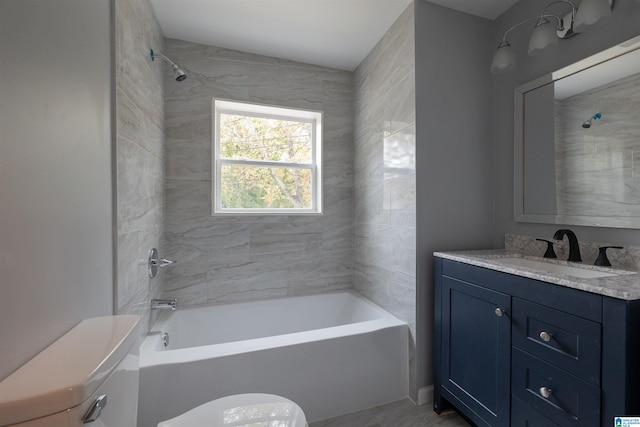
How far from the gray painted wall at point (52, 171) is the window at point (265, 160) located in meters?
1.18

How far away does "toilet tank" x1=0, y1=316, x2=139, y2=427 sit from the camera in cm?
56

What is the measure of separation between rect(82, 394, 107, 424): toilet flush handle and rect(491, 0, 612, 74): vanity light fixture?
2.21 meters

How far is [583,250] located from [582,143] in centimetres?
56

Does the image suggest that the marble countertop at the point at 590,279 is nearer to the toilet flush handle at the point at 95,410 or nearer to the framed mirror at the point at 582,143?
the framed mirror at the point at 582,143

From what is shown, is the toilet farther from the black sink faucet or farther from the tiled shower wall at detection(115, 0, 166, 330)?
the black sink faucet

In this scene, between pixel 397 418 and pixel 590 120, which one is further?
pixel 397 418

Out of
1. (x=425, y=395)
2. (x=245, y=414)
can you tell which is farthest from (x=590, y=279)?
(x=245, y=414)

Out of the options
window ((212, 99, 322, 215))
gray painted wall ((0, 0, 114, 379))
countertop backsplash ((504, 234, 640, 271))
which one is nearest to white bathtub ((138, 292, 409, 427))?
gray painted wall ((0, 0, 114, 379))

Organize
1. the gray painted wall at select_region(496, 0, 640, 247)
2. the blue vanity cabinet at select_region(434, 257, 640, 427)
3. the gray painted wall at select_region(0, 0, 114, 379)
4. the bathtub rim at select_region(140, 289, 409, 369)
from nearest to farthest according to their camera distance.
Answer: the gray painted wall at select_region(0, 0, 114, 379)
the blue vanity cabinet at select_region(434, 257, 640, 427)
the gray painted wall at select_region(496, 0, 640, 247)
the bathtub rim at select_region(140, 289, 409, 369)

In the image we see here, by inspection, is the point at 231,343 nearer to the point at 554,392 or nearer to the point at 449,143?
the point at 554,392

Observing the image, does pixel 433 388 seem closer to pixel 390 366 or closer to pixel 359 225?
pixel 390 366

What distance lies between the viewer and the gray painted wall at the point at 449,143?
5.80ft

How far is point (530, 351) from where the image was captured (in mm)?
1123

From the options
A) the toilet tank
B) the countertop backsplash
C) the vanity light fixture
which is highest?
the vanity light fixture
